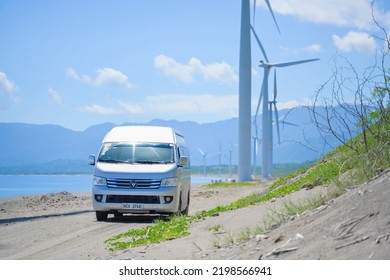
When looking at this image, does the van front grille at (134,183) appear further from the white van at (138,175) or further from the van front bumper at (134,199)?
the van front bumper at (134,199)

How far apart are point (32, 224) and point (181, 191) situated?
3.73 meters

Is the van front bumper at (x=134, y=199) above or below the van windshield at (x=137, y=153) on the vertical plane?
below

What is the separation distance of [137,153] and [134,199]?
4.69ft

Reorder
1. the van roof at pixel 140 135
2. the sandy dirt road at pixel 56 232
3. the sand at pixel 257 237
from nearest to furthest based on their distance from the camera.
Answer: the sand at pixel 257 237
the sandy dirt road at pixel 56 232
the van roof at pixel 140 135

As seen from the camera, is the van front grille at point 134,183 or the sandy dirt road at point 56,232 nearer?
the sandy dirt road at point 56,232

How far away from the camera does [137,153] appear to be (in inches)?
717

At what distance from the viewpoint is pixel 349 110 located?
12.3 metres

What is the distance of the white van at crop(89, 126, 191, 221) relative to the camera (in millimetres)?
17203

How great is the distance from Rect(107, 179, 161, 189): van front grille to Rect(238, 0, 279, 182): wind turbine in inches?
1323

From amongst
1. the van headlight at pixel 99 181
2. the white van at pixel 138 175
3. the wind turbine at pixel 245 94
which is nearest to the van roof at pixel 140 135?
the white van at pixel 138 175

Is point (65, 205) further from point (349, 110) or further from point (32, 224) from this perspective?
point (349, 110)

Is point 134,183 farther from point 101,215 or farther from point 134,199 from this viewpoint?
point 101,215

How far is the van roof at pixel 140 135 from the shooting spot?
18562 millimetres
